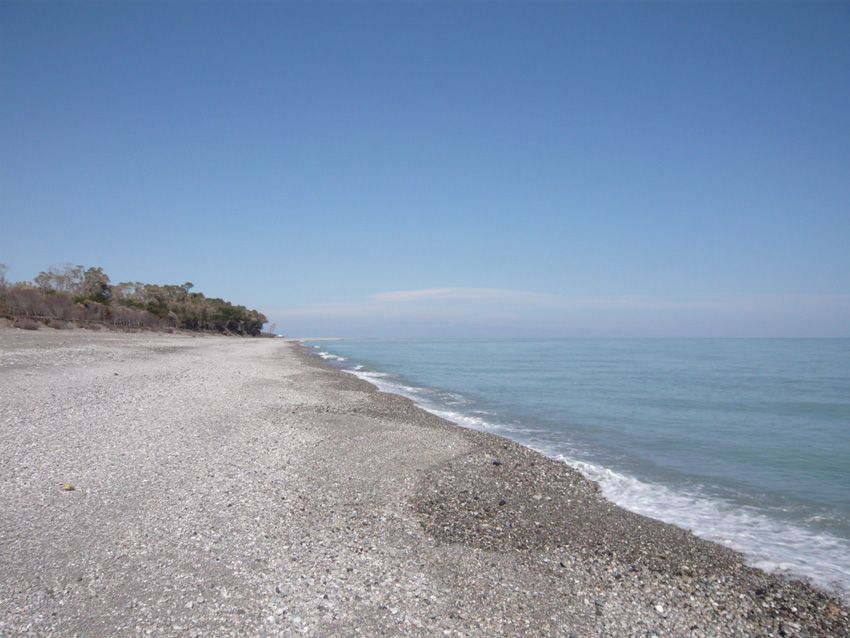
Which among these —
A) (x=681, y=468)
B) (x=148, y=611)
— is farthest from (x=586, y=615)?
(x=681, y=468)

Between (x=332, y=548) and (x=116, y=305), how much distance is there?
88429mm

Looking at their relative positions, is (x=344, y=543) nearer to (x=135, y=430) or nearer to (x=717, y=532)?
(x=717, y=532)

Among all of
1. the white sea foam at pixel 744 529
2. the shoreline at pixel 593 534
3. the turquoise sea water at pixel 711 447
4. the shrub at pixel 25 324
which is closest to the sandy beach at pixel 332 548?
the shoreline at pixel 593 534

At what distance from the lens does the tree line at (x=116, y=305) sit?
58.7m

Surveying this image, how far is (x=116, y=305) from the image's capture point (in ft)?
264

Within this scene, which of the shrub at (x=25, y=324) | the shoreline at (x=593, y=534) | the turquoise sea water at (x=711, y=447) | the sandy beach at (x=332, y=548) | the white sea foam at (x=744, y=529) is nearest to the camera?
the sandy beach at (x=332, y=548)

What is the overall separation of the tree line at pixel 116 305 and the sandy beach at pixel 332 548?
172 ft

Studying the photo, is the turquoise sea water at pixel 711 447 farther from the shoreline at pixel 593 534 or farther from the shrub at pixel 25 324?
the shrub at pixel 25 324

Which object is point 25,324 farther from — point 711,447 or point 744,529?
point 744,529

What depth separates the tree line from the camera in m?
58.7

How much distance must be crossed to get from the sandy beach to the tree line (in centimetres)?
5243

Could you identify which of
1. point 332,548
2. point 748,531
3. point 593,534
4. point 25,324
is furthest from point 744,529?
point 25,324

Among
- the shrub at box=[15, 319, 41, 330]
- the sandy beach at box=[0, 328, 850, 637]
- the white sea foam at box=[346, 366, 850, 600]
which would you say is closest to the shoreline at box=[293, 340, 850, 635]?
the sandy beach at box=[0, 328, 850, 637]

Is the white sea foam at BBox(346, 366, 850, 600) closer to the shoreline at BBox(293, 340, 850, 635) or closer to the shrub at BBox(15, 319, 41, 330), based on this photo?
the shoreline at BBox(293, 340, 850, 635)
